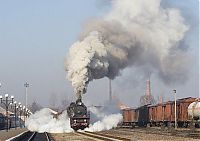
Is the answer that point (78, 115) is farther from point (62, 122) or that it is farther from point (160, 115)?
point (160, 115)

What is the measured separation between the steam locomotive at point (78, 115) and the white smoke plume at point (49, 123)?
7.03 ft

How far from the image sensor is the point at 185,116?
54094 millimetres

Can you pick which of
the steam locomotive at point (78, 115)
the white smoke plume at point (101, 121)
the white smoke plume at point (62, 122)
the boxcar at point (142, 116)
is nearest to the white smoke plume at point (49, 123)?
the white smoke plume at point (62, 122)

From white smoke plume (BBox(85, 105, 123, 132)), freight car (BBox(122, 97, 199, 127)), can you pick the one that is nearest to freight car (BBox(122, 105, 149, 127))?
freight car (BBox(122, 97, 199, 127))

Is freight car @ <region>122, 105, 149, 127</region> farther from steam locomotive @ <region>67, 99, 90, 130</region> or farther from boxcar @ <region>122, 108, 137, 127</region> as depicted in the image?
steam locomotive @ <region>67, 99, 90, 130</region>

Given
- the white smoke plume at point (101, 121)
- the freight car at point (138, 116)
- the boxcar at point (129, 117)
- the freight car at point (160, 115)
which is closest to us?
the freight car at point (160, 115)

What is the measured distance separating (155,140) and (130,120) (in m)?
45.6

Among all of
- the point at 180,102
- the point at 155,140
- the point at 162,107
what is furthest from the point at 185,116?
the point at 155,140

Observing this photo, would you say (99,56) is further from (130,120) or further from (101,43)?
(130,120)

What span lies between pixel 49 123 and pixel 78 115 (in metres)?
11.7

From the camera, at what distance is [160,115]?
2557 inches

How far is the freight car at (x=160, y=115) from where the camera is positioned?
181 ft

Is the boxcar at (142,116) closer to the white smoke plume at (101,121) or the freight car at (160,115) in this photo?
the freight car at (160,115)

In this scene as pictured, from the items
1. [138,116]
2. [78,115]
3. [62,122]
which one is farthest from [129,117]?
[78,115]
